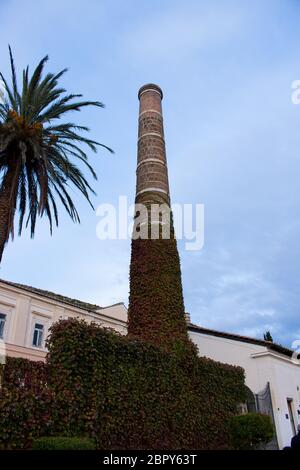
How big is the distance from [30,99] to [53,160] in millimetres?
2507

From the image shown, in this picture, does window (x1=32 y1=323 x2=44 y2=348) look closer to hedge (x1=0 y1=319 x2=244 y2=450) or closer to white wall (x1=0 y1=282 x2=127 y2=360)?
white wall (x1=0 y1=282 x2=127 y2=360)

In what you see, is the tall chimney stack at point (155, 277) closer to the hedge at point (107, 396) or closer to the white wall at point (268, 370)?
the hedge at point (107, 396)

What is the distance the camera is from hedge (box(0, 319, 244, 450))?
7.88 meters

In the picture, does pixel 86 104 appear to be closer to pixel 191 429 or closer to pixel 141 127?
pixel 141 127

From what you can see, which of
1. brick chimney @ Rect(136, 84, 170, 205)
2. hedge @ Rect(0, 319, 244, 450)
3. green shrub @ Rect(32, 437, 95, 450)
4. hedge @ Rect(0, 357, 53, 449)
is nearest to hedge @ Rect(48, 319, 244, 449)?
hedge @ Rect(0, 319, 244, 450)

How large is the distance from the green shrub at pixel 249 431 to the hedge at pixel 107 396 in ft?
1.93

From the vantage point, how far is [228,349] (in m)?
21.5

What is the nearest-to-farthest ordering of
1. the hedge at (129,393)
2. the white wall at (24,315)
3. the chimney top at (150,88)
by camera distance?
the hedge at (129,393) → the chimney top at (150,88) → the white wall at (24,315)

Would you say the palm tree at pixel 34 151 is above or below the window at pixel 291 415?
above

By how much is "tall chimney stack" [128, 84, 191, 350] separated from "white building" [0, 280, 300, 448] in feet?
11.2

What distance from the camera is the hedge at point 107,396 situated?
788 cm

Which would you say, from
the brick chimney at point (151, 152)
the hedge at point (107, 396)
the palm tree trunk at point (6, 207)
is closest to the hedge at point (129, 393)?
the hedge at point (107, 396)
